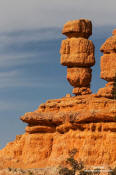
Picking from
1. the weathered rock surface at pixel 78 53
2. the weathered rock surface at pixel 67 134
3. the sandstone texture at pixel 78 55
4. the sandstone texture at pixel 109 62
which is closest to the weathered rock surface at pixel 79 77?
the sandstone texture at pixel 78 55

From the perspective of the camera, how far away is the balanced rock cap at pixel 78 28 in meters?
53.5

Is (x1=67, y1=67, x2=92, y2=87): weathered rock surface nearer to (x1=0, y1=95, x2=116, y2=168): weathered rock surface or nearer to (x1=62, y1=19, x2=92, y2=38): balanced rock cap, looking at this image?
(x1=0, y1=95, x2=116, y2=168): weathered rock surface

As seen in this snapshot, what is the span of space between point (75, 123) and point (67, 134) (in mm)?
1292

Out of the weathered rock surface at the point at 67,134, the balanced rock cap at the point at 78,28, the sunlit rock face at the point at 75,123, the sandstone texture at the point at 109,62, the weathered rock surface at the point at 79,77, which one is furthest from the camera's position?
the balanced rock cap at the point at 78,28

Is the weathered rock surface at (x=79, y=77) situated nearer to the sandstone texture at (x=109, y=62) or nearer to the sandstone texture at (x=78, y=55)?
the sandstone texture at (x=78, y=55)

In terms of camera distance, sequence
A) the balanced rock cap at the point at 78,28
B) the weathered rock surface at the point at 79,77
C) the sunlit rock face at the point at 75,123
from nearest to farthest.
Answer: the sunlit rock face at the point at 75,123, the weathered rock surface at the point at 79,77, the balanced rock cap at the point at 78,28

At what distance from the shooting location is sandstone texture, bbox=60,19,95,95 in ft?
174

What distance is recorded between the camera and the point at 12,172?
45.6m

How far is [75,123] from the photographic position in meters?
48.4

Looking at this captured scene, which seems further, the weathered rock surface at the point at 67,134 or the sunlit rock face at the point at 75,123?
the sunlit rock face at the point at 75,123

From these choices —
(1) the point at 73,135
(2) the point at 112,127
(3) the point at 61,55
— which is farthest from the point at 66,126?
(3) the point at 61,55

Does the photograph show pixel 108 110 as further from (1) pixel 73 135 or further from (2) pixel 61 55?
(2) pixel 61 55

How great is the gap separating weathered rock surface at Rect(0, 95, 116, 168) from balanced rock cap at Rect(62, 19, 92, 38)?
6.00 m

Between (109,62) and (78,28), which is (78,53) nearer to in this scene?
(78,28)
